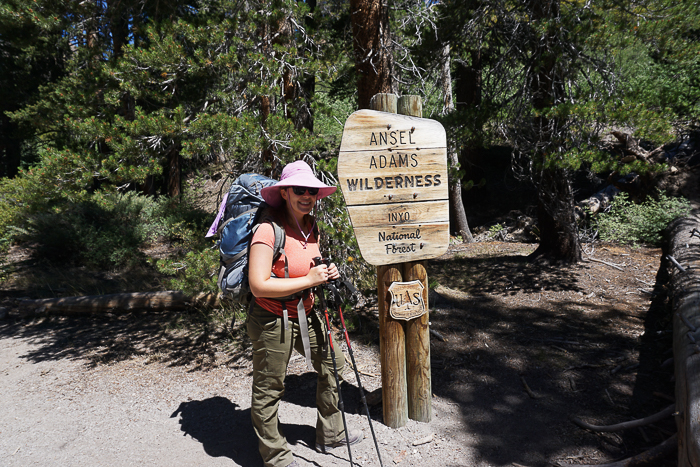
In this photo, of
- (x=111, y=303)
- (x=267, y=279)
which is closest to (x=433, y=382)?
(x=267, y=279)

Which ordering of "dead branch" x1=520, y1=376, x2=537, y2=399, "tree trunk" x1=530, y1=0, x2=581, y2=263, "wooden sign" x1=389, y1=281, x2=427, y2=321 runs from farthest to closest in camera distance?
"tree trunk" x1=530, y1=0, x2=581, y2=263, "dead branch" x1=520, y1=376, x2=537, y2=399, "wooden sign" x1=389, y1=281, x2=427, y2=321

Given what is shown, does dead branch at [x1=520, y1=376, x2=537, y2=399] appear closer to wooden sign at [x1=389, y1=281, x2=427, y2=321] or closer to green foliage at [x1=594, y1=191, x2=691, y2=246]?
wooden sign at [x1=389, y1=281, x2=427, y2=321]

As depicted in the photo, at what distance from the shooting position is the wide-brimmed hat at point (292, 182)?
7.99ft

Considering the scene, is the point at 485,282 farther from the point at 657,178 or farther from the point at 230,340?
the point at 657,178

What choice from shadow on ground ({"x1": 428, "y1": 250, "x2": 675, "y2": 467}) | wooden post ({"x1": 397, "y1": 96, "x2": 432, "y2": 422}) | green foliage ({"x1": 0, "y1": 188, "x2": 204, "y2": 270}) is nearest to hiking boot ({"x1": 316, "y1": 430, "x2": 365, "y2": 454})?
wooden post ({"x1": 397, "y1": 96, "x2": 432, "y2": 422})

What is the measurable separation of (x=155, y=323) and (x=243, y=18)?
413 centimetres

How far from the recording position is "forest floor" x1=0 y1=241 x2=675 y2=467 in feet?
10.1

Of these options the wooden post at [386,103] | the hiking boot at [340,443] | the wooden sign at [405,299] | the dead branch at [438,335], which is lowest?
the hiking boot at [340,443]

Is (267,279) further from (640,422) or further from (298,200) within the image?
(640,422)

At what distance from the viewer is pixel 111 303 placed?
6246mm

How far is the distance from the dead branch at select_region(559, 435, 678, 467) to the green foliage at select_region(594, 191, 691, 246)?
241 inches

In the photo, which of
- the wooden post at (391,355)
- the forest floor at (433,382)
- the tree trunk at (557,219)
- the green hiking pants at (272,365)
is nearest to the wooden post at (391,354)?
the wooden post at (391,355)

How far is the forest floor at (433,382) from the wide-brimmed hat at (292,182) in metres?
1.82

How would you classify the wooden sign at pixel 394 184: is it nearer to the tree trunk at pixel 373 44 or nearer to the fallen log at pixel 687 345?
the fallen log at pixel 687 345
